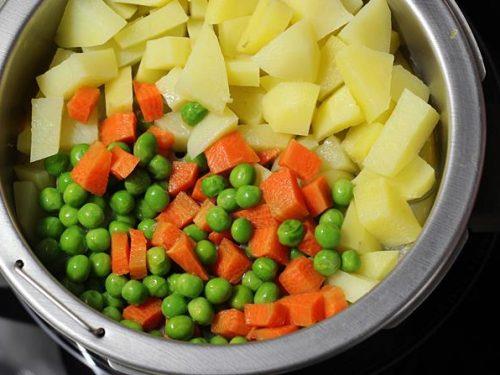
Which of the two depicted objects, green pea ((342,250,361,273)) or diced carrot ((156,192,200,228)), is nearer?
green pea ((342,250,361,273))

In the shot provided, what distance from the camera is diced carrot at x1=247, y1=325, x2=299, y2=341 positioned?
2.05 m

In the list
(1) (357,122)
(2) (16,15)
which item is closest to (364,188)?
(1) (357,122)

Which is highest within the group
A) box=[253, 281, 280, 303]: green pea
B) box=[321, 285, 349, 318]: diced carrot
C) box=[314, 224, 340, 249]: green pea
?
box=[314, 224, 340, 249]: green pea

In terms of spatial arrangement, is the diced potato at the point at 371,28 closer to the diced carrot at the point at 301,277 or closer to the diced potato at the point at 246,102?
the diced potato at the point at 246,102

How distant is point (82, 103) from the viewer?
2291 mm

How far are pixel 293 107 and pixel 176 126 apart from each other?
40 cm

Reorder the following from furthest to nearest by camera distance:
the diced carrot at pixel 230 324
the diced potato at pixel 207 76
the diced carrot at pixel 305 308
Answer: the diced potato at pixel 207 76, the diced carrot at pixel 230 324, the diced carrot at pixel 305 308

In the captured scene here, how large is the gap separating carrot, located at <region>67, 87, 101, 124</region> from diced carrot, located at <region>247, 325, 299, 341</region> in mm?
855

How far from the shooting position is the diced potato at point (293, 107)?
2.20 metres

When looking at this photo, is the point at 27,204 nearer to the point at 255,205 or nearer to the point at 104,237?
the point at 104,237

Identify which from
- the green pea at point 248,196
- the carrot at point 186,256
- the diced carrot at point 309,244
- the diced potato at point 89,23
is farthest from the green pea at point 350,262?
the diced potato at point 89,23

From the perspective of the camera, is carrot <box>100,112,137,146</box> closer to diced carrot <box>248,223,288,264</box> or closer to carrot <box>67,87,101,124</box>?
carrot <box>67,87,101,124</box>

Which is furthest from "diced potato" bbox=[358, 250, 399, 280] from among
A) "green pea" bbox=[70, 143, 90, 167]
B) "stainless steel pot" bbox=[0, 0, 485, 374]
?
"green pea" bbox=[70, 143, 90, 167]

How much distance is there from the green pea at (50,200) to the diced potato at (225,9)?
2.38 ft
